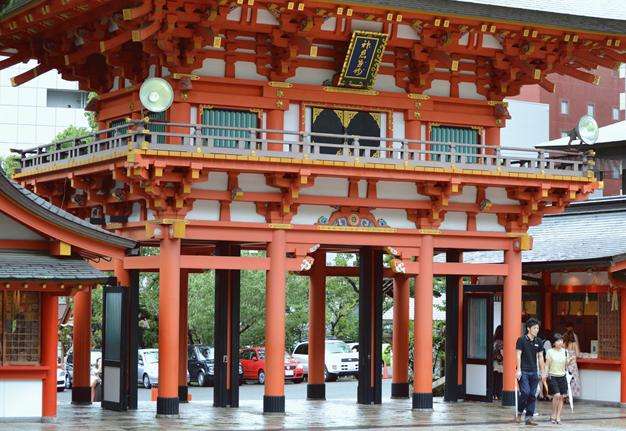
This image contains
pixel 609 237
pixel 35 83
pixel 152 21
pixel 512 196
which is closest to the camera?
pixel 152 21

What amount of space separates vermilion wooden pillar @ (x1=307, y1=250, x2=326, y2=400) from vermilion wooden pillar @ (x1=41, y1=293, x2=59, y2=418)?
10540mm

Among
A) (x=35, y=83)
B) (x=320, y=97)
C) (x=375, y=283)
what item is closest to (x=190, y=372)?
(x=375, y=283)

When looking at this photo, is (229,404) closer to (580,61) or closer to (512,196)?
(512,196)

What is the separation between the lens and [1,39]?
114ft

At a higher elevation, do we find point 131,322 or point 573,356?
point 131,322

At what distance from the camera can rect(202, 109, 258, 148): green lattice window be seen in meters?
31.7

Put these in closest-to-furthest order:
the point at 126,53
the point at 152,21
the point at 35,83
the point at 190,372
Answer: the point at 152,21 < the point at 126,53 < the point at 190,372 < the point at 35,83

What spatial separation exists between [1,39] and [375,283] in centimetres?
1126

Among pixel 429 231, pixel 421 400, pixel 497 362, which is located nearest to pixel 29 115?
pixel 497 362

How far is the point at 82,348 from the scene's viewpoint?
111 feet

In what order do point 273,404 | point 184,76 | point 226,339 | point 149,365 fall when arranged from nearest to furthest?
1. point 184,76
2. point 273,404
3. point 226,339
4. point 149,365

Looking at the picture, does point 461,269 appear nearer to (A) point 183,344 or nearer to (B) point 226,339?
(B) point 226,339

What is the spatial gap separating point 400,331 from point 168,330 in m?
8.81

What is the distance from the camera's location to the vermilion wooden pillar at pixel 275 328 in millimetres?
31359
